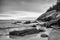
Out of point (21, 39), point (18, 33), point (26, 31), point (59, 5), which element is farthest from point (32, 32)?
point (59, 5)

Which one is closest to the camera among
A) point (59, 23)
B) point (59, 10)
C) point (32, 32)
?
point (32, 32)

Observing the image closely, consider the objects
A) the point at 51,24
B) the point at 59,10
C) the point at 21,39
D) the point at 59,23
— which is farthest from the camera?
the point at 59,10

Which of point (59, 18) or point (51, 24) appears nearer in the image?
point (59, 18)

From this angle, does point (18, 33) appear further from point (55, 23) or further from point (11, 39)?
point (55, 23)

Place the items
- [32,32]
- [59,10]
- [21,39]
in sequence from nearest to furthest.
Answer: [21,39], [32,32], [59,10]

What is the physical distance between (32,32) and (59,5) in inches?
→ 909

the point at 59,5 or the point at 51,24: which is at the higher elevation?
the point at 59,5

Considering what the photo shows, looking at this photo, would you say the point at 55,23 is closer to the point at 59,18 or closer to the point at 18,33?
the point at 59,18

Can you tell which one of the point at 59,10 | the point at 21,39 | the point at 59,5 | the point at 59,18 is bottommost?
the point at 21,39

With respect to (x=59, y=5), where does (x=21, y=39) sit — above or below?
below

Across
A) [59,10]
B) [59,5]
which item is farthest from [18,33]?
[59,5]

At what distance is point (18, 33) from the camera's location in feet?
50.6

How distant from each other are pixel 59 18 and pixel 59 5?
1410 cm

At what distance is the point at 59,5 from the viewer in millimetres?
34656
